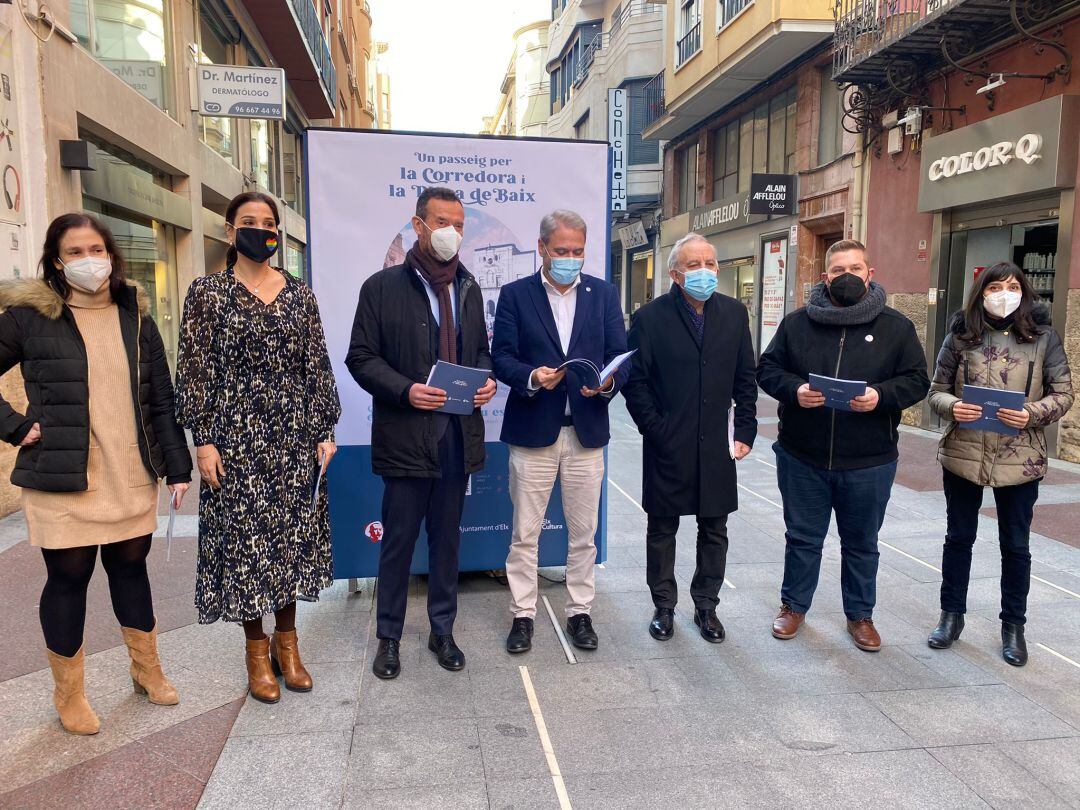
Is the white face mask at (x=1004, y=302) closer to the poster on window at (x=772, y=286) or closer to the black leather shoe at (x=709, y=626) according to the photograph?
the black leather shoe at (x=709, y=626)

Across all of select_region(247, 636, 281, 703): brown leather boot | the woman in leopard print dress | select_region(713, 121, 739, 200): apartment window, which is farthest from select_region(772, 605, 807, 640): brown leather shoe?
select_region(713, 121, 739, 200): apartment window

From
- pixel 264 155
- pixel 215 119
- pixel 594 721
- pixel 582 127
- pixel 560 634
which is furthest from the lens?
pixel 582 127

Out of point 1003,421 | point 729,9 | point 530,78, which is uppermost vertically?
point 530,78

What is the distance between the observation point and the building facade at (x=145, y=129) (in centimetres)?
632

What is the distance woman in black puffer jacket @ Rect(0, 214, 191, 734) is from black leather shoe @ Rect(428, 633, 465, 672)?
1203 mm

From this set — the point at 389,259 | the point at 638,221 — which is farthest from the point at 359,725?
the point at 638,221

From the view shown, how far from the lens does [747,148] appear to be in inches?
705

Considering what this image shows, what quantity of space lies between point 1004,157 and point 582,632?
8.58 meters

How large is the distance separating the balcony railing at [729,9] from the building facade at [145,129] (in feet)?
27.5

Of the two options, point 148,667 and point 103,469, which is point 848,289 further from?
point 148,667

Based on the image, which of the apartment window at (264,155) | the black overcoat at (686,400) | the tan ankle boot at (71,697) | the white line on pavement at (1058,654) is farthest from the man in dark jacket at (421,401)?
the apartment window at (264,155)

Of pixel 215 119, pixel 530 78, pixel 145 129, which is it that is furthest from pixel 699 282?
pixel 530 78

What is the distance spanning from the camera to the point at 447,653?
351cm

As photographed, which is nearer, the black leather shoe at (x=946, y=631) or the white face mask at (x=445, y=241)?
the white face mask at (x=445, y=241)
